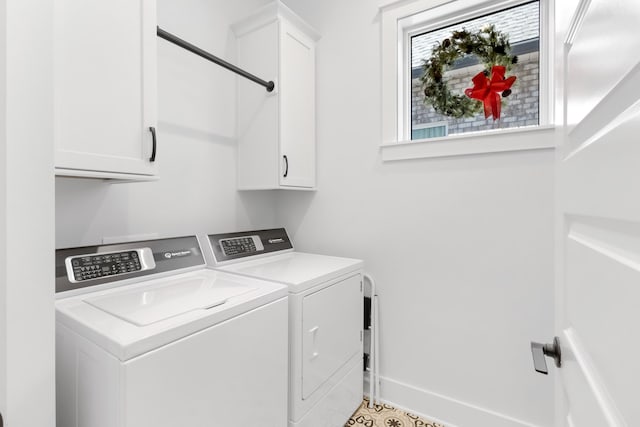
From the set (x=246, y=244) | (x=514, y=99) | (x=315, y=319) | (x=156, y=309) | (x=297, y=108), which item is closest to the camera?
(x=156, y=309)

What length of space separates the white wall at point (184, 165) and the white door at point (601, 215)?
5.66ft

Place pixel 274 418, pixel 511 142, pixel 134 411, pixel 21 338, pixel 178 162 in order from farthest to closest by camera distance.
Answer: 1. pixel 178 162
2. pixel 511 142
3. pixel 274 418
4. pixel 134 411
5. pixel 21 338

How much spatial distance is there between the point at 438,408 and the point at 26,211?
208cm

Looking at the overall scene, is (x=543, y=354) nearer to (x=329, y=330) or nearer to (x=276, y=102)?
(x=329, y=330)

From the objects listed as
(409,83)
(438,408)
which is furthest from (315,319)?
(409,83)

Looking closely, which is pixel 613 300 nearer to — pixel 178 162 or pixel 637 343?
pixel 637 343

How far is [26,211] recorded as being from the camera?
2.07 ft

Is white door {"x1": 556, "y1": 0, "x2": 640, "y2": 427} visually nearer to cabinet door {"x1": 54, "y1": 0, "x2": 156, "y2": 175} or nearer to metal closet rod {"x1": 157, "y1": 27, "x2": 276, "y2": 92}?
cabinet door {"x1": 54, "y1": 0, "x2": 156, "y2": 175}

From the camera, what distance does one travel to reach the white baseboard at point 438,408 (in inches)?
64.9

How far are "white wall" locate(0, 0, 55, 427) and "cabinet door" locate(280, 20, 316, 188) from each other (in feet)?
4.23

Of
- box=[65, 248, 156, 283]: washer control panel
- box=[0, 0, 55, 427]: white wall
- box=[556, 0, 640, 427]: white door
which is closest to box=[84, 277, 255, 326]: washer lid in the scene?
box=[65, 248, 156, 283]: washer control panel

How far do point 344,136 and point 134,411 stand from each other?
1.80 m

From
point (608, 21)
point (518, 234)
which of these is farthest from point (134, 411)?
point (518, 234)

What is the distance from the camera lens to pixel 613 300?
0.41 m
